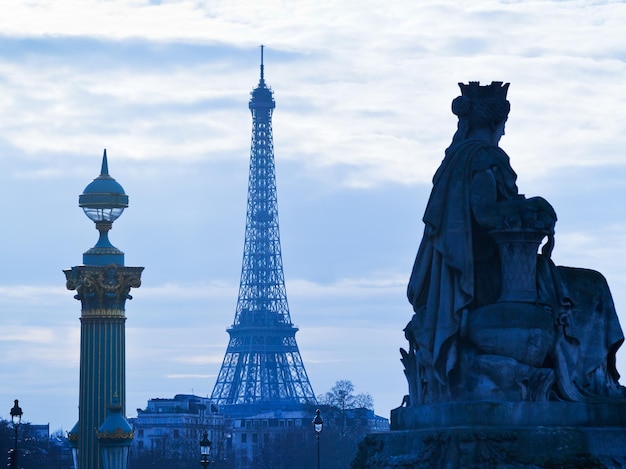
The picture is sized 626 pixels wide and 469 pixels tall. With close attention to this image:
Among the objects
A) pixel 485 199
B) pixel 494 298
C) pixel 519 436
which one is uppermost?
pixel 485 199

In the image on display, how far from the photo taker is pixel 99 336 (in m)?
82.6

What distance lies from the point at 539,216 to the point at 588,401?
2.00m

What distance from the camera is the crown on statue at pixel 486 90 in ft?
83.8

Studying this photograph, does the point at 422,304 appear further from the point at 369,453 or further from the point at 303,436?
the point at 303,436

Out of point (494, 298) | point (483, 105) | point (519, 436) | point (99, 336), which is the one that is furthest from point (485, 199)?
point (99, 336)

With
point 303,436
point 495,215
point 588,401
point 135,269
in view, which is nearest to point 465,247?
point 495,215

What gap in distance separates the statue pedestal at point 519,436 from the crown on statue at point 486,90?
140 inches

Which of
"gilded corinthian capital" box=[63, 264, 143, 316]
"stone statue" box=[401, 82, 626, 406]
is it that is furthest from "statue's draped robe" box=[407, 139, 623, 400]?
"gilded corinthian capital" box=[63, 264, 143, 316]

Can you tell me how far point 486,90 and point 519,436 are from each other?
422cm

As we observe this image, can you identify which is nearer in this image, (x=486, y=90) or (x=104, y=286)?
(x=486, y=90)

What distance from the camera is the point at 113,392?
82875 mm

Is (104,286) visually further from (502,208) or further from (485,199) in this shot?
(502,208)

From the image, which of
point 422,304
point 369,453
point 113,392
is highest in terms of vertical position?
point 113,392

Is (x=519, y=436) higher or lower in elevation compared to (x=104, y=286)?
lower
